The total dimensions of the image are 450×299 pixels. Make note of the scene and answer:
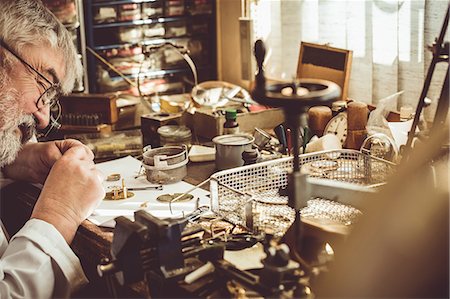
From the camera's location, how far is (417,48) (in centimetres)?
285

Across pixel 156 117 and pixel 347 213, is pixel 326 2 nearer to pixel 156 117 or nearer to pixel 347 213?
pixel 156 117

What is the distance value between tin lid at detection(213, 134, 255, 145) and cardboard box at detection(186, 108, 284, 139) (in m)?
0.37

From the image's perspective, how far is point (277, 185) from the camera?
208 centimetres

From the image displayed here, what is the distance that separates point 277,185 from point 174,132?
82cm

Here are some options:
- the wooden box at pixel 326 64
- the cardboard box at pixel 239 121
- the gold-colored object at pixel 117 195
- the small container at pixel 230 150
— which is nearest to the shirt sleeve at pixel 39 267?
the gold-colored object at pixel 117 195

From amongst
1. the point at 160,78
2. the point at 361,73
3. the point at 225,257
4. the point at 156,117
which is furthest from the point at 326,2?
the point at 225,257

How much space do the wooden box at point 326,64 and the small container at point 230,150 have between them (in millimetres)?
694

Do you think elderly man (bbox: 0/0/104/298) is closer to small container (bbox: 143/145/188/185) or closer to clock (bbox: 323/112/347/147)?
small container (bbox: 143/145/188/185)

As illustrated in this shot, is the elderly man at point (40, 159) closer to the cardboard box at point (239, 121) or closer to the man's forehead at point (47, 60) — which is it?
the man's forehead at point (47, 60)

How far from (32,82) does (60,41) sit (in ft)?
0.58

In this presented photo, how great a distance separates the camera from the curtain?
2.80m

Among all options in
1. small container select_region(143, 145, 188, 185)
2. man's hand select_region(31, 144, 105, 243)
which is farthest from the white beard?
small container select_region(143, 145, 188, 185)

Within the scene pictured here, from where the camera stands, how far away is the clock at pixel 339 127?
2502 millimetres

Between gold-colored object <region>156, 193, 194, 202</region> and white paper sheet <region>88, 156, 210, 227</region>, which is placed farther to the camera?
gold-colored object <region>156, 193, 194, 202</region>
